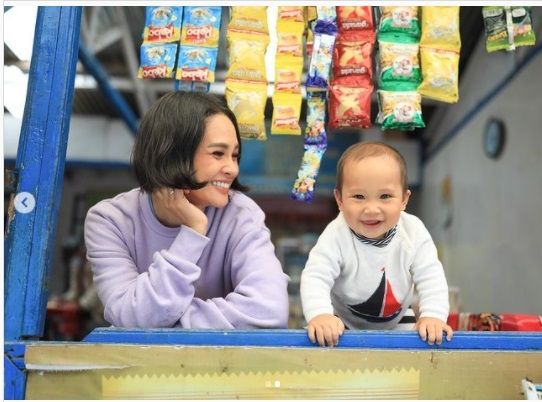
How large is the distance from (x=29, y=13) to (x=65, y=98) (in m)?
0.61

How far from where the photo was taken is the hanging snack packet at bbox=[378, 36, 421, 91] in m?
1.91

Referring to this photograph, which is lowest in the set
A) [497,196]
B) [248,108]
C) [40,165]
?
[40,165]

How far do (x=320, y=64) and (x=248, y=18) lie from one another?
331 millimetres

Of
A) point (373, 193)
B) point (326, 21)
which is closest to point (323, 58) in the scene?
point (326, 21)

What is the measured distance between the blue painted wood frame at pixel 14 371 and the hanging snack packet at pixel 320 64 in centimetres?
122

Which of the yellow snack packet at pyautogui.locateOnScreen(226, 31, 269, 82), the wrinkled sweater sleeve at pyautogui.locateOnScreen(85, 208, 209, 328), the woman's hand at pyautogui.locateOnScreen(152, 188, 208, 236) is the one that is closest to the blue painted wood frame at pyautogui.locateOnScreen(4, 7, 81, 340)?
the wrinkled sweater sleeve at pyautogui.locateOnScreen(85, 208, 209, 328)

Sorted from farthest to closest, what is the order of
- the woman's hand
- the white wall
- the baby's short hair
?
the white wall
the baby's short hair
the woman's hand

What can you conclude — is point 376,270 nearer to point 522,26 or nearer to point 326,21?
point 326,21

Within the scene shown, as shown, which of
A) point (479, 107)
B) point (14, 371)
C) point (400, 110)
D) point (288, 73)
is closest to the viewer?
point (14, 371)

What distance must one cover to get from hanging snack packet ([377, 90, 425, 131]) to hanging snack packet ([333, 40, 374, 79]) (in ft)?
0.36

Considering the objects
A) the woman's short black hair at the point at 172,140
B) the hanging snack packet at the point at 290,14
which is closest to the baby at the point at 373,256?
the woman's short black hair at the point at 172,140

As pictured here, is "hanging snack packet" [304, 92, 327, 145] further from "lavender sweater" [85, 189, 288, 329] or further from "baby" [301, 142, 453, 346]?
"lavender sweater" [85, 189, 288, 329]

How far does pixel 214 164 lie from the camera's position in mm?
1610

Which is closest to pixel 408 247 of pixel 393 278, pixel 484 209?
pixel 393 278
